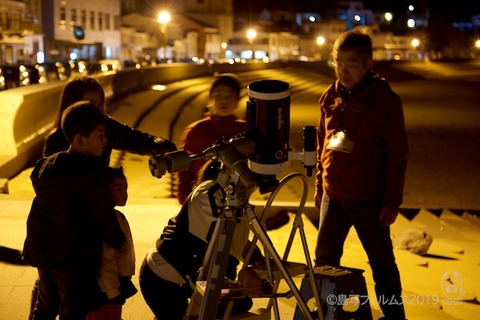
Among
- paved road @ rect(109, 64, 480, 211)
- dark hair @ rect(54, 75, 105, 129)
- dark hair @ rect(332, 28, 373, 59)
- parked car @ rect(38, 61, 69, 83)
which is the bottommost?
paved road @ rect(109, 64, 480, 211)

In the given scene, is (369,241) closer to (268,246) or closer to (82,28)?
(268,246)

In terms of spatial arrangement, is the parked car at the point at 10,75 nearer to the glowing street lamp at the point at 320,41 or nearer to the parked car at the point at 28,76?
the parked car at the point at 28,76

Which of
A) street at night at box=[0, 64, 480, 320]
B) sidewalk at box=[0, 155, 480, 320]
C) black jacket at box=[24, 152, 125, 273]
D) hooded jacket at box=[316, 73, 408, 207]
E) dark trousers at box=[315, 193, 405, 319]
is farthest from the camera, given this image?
street at night at box=[0, 64, 480, 320]

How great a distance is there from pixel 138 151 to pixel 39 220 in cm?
85

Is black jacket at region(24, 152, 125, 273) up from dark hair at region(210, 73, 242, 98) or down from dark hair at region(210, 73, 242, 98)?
down

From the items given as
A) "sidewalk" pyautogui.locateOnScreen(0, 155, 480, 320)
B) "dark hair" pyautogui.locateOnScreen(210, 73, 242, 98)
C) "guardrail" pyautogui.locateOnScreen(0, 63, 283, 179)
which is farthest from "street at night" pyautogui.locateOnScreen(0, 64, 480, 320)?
"dark hair" pyautogui.locateOnScreen(210, 73, 242, 98)

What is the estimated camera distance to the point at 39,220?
12.7 ft

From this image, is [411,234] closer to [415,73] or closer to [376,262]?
[376,262]

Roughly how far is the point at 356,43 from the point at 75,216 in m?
1.72

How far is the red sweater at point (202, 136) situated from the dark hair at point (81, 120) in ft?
3.03

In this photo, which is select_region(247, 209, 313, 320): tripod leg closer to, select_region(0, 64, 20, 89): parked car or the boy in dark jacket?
the boy in dark jacket

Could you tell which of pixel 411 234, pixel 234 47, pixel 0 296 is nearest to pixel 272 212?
pixel 411 234

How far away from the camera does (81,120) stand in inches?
152

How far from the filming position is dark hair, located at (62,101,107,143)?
3.85 m
